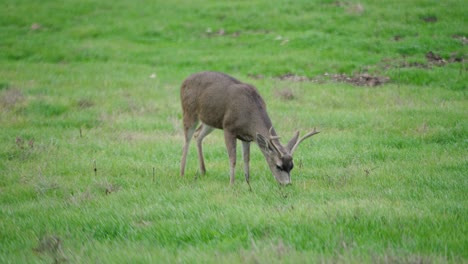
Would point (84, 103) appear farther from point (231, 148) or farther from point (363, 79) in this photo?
point (363, 79)

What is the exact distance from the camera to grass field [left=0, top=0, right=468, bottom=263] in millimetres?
5602

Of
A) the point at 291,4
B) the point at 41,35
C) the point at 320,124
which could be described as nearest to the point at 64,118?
the point at 320,124

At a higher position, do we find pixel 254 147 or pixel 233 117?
pixel 233 117

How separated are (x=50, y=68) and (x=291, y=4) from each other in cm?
1248

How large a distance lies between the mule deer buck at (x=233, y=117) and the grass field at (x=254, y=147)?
1.33 ft

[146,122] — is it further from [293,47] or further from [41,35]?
[41,35]

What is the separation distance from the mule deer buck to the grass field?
41 centimetres

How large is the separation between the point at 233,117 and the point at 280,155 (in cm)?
127

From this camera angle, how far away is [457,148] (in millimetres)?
9391

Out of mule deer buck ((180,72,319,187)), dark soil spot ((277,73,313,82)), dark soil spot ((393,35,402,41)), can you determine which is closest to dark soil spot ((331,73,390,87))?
dark soil spot ((277,73,313,82))

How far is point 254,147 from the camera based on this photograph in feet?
35.2

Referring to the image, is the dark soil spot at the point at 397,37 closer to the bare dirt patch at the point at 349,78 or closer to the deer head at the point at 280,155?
the bare dirt patch at the point at 349,78

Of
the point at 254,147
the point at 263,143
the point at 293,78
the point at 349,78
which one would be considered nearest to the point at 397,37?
the point at 349,78

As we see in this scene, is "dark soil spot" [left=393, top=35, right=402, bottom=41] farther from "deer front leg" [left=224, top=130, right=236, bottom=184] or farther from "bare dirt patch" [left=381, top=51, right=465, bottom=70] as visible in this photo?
"deer front leg" [left=224, top=130, right=236, bottom=184]
